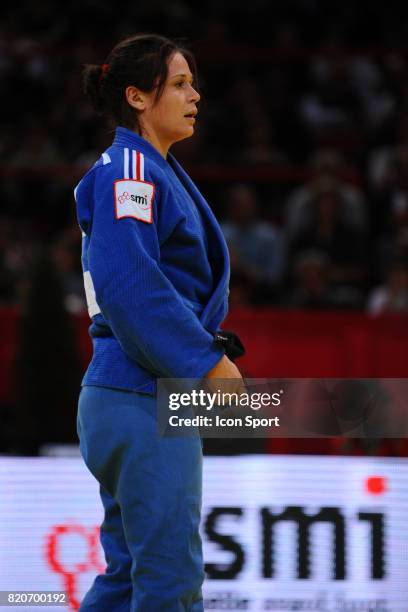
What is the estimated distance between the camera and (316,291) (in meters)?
6.88

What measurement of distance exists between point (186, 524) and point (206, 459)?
43.6 inches

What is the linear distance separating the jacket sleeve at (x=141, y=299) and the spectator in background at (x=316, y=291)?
4428 millimetres

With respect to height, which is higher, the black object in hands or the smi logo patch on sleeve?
the smi logo patch on sleeve

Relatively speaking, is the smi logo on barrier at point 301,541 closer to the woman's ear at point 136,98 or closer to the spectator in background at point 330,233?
the woman's ear at point 136,98

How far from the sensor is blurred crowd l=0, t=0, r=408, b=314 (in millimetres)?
7629

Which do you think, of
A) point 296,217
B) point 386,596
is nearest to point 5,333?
point 296,217

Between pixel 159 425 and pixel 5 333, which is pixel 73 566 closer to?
pixel 159 425

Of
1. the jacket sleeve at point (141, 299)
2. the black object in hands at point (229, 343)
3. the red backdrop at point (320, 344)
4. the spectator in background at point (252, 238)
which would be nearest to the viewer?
the jacket sleeve at point (141, 299)

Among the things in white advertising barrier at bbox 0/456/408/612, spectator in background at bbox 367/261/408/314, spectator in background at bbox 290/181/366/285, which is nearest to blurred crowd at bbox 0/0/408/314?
spectator in background at bbox 290/181/366/285

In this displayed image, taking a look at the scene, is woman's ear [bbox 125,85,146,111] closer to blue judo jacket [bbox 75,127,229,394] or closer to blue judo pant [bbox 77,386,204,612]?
blue judo jacket [bbox 75,127,229,394]

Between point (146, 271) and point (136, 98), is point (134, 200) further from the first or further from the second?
point (136, 98)

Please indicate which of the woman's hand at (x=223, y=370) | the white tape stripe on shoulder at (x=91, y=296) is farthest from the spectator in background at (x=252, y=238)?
the woman's hand at (x=223, y=370)

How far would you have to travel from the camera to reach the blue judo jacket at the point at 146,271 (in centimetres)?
240

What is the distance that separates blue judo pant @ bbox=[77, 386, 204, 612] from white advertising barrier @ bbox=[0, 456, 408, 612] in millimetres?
860
